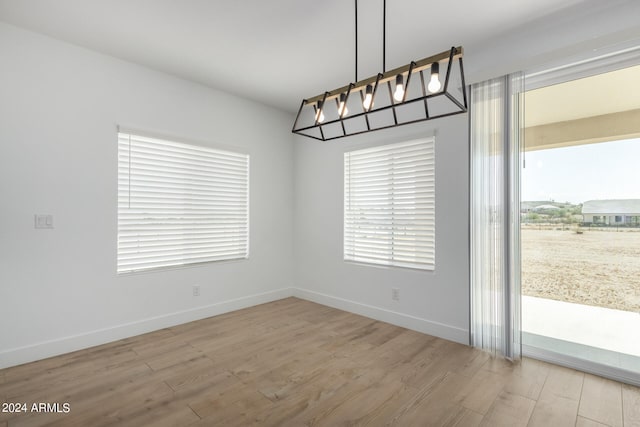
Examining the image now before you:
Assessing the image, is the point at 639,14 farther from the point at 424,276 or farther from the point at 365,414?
the point at 365,414

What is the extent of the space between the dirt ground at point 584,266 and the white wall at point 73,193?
358 cm

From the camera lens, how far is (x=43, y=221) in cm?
284

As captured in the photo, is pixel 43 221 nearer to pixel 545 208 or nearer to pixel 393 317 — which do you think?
pixel 393 317

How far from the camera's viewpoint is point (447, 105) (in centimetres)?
336

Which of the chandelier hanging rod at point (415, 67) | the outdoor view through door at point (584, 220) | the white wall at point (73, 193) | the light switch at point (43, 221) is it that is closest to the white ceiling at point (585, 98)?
the outdoor view through door at point (584, 220)

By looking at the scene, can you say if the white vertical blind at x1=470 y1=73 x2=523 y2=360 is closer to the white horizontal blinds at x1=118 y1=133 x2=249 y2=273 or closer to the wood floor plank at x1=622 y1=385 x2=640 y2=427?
the wood floor plank at x1=622 y1=385 x2=640 y2=427

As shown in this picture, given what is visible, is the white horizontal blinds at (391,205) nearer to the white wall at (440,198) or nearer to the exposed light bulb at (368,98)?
the white wall at (440,198)

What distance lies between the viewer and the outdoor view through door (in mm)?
2490

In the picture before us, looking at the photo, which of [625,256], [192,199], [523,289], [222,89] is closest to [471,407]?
[523,289]

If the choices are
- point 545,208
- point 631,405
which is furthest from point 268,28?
point 631,405

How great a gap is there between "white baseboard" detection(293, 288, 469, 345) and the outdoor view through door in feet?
2.03

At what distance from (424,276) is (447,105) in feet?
6.13

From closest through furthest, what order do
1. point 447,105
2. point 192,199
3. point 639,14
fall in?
1. point 639,14
2. point 447,105
3. point 192,199

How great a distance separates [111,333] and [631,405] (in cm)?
437
